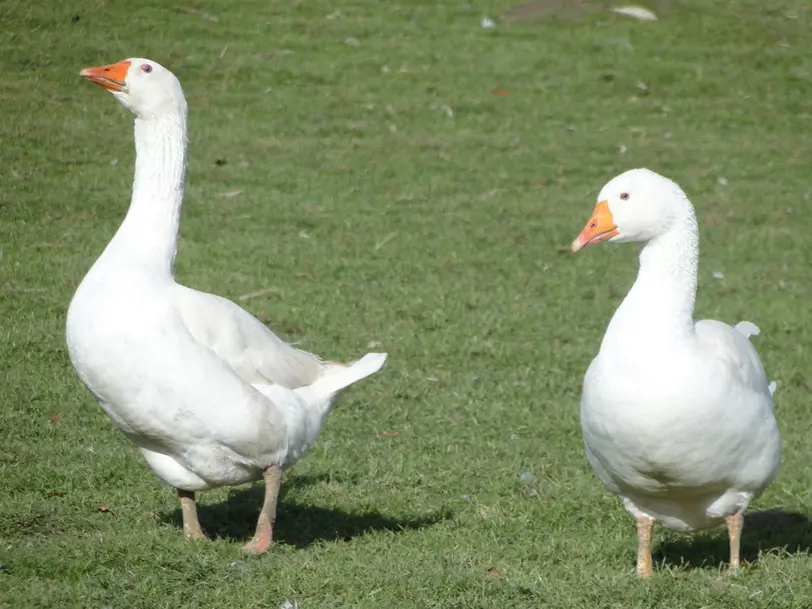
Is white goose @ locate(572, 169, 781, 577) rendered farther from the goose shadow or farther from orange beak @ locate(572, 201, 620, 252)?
the goose shadow

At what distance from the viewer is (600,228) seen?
19.4 feet

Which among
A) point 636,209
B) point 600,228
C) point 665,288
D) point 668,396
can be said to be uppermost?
point 636,209

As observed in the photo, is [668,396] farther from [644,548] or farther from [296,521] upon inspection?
[296,521]

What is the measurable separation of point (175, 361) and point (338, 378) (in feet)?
3.75

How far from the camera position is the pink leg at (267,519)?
620 centimetres

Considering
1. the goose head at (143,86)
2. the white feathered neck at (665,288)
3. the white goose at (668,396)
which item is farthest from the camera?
the goose head at (143,86)

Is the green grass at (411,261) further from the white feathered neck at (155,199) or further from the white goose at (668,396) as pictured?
the white feathered neck at (155,199)

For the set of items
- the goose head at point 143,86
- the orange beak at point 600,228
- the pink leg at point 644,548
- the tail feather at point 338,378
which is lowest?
the pink leg at point 644,548

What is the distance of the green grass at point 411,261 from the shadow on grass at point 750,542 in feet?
0.10

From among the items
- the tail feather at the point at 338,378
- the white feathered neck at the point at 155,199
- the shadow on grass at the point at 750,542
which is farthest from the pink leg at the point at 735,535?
the white feathered neck at the point at 155,199

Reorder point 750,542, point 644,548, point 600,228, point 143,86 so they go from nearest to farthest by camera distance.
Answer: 1. point 600,228
2. point 644,548
3. point 143,86
4. point 750,542

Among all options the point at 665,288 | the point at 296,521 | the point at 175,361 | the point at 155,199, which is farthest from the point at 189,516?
the point at 665,288

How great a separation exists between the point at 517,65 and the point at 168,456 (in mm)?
12238

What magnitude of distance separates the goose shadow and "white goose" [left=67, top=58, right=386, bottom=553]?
0.45 m
